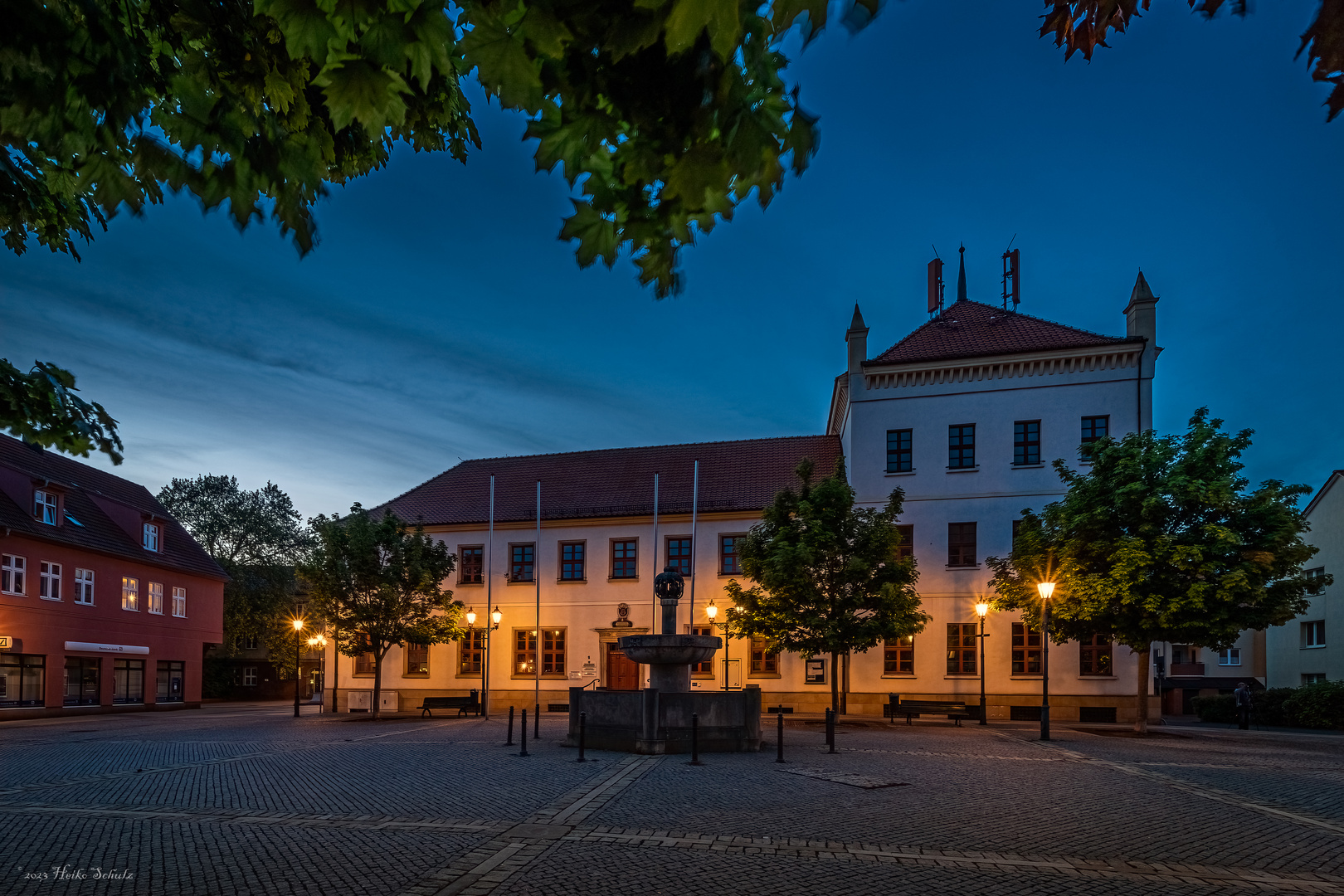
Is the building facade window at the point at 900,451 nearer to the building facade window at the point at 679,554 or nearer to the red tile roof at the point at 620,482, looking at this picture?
the red tile roof at the point at 620,482

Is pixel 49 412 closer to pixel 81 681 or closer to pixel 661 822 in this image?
pixel 661 822

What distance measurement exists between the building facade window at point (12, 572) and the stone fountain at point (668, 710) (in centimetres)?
2219

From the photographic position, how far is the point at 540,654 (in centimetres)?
3412

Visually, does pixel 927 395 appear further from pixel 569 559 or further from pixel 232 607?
pixel 232 607

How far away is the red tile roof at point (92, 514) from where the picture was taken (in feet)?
102

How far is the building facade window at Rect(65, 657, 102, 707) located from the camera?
1257 inches

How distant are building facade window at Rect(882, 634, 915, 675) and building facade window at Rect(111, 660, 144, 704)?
29226mm

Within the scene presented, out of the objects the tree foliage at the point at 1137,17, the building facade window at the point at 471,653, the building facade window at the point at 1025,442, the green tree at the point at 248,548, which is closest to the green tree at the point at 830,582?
the building facade window at the point at 1025,442

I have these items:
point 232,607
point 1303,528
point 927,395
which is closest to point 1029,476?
point 927,395

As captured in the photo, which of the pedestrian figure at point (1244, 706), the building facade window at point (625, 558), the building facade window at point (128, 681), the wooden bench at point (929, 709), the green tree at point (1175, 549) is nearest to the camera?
the green tree at point (1175, 549)

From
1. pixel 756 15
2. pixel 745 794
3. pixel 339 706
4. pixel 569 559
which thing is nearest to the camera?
pixel 756 15

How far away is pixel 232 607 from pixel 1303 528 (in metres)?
52.4

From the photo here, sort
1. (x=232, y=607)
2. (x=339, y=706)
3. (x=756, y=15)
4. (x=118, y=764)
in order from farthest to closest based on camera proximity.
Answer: (x=232, y=607), (x=339, y=706), (x=118, y=764), (x=756, y=15)

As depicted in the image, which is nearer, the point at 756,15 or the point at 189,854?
the point at 756,15
